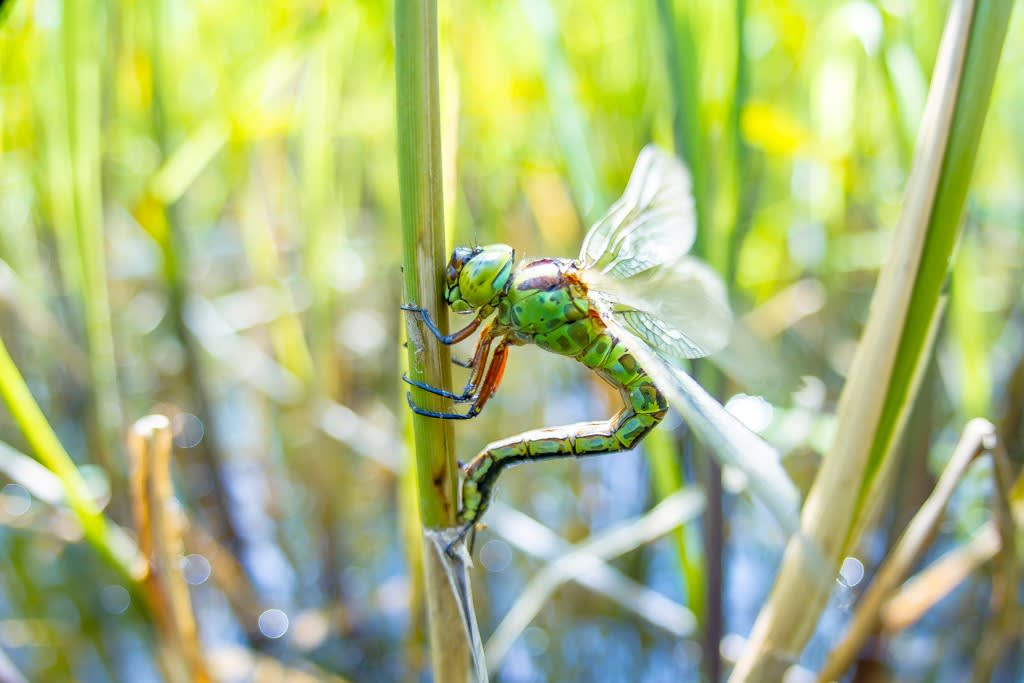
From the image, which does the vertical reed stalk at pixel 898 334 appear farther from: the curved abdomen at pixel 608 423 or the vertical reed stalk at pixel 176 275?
the vertical reed stalk at pixel 176 275

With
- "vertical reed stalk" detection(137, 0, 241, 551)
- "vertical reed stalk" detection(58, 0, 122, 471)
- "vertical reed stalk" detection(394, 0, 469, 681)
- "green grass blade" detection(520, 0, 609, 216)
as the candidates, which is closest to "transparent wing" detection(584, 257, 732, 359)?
"green grass blade" detection(520, 0, 609, 216)

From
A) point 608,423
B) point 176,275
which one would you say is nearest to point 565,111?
point 608,423

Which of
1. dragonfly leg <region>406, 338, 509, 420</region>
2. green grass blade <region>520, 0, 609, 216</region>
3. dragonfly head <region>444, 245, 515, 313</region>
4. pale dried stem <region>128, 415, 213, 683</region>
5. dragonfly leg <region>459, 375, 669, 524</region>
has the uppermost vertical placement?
green grass blade <region>520, 0, 609, 216</region>

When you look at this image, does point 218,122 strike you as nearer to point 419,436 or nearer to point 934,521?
point 419,436

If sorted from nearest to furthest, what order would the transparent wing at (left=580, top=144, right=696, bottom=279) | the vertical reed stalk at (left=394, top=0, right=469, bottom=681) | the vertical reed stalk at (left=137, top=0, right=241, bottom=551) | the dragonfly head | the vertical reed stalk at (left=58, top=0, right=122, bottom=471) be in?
the vertical reed stalk at (left=394, top=0, right=469, bottom=681), the dragonfly head, the transparent wing at (left=580, top=144, right=696, bottom=279), the vertical reed stalk at (left=58, top=0, right=122, bottom=471), the vertical reed stalk at (left=137, top=0, right=241, bottom=551)

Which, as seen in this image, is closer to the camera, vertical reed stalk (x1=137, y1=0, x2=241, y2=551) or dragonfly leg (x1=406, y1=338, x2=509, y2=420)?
dragonfly leg (x1=406, y1=338, x2=509, y2=420)

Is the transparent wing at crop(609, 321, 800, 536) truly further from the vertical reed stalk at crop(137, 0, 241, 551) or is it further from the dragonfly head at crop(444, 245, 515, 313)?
the vertical reed stalk at crop(137, 0, 241, 551)

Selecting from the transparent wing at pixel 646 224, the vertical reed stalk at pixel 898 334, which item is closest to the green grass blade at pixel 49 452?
the transparent wing at pixel 646 224

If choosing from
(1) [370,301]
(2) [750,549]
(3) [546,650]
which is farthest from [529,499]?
(1) [370,301]

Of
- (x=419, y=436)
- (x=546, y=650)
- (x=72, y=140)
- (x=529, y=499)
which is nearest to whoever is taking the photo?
(x=419, y=436)
